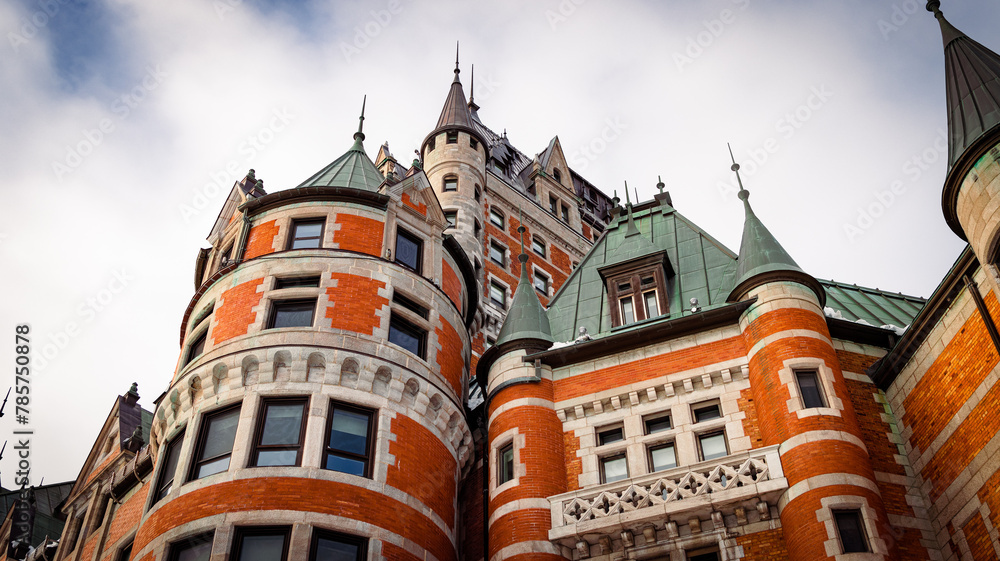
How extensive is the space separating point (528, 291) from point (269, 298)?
7.96m

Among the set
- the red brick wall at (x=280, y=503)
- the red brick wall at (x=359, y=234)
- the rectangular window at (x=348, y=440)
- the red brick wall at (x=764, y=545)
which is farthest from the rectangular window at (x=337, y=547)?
the red brick wall at (x=359, y=234)

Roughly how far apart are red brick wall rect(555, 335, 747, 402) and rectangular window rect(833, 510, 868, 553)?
17.9ft

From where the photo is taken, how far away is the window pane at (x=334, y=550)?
2159 centimetres

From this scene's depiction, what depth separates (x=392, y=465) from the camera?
78.6 ft

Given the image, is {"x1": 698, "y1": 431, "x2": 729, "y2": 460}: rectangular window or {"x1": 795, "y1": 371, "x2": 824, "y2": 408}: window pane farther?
{"x1": 698, "y1": 431, "x2": 729, "y2": 460}: rectangular window

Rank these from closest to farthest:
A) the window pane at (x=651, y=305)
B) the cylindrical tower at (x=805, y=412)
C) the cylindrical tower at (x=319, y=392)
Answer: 1. the cylindrical tower at (x=805, y=412)
2. the cylindrical tower at (x=319, y=392)
3. the window pane at (x=651, y=305)

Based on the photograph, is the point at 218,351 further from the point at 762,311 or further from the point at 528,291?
the point at 762,311

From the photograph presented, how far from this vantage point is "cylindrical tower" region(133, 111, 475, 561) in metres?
22.1

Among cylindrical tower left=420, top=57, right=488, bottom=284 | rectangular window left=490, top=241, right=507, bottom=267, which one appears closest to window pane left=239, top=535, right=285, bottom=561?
cylindrical tower left=420, top=57, right=488, bottom=284

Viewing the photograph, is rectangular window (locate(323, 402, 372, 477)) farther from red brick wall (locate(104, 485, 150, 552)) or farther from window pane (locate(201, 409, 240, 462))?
red brick wall (locate(104, 485, 150, 552))

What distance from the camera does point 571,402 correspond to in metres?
25.4

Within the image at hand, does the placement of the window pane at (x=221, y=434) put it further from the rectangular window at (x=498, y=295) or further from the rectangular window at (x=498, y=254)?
the rectangular window at (x=498, y=254)

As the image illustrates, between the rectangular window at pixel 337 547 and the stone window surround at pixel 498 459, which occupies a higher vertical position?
the stone window surround at pixel 498 459

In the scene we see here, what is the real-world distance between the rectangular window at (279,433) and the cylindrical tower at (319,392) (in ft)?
0.11
